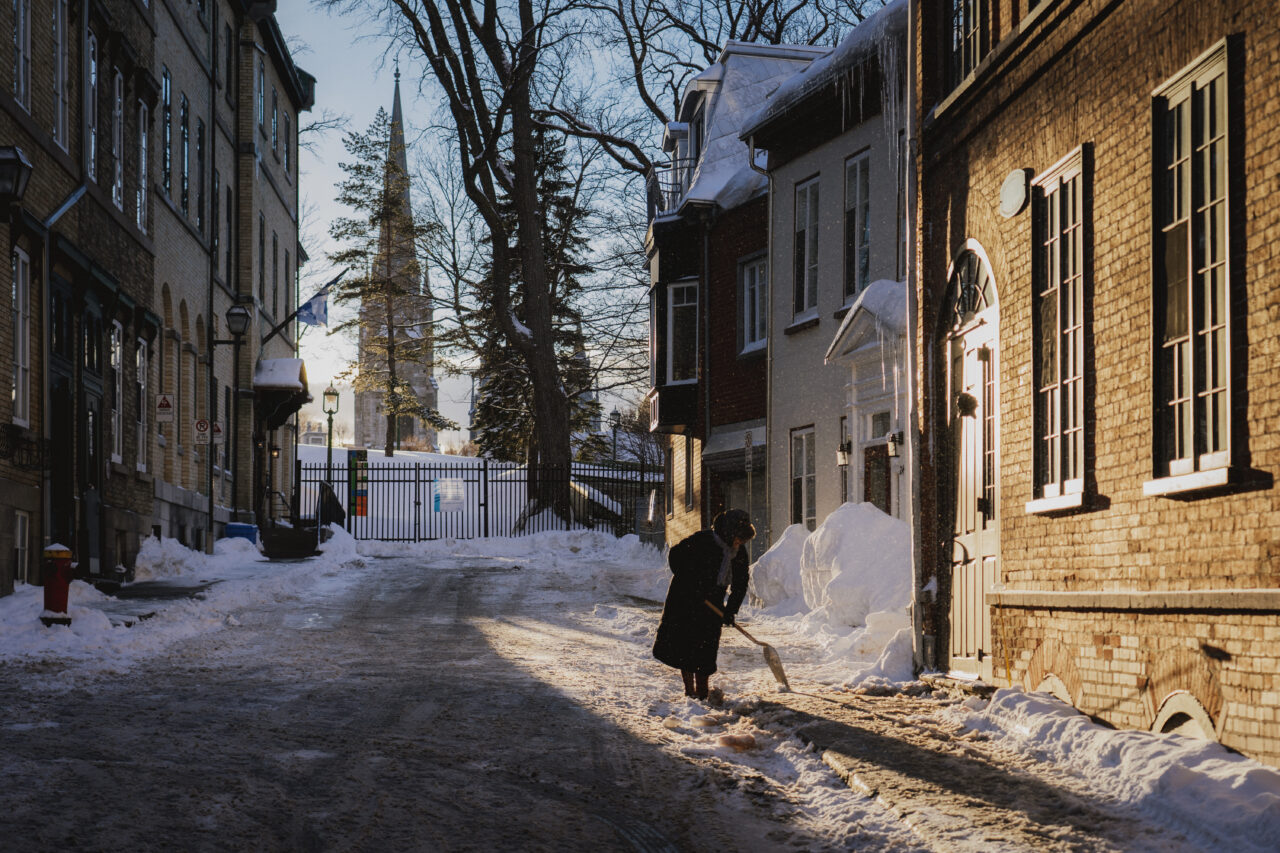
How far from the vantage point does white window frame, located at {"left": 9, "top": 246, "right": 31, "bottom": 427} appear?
16125 mm

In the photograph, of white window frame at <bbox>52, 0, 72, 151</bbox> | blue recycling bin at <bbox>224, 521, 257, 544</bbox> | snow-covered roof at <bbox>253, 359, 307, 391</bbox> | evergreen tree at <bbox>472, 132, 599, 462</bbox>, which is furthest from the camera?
evergreen tree at <bbox>472, 132, 599, 462</bbox>

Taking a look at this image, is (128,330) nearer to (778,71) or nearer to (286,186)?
(778,71)

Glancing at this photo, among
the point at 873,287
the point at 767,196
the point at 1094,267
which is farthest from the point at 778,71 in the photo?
the point at 1094,267

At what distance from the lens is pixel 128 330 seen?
21.8m

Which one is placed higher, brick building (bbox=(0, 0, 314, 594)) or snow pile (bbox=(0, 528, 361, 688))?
brick building (bbox=(0, 0, 314, 594))

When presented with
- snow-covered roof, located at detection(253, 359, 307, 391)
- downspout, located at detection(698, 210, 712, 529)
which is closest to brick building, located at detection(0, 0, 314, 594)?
snow-covered roof, located at detection(253, 359, 307, 391)

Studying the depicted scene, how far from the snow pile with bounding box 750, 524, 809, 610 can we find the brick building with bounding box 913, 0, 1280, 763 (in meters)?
5.61

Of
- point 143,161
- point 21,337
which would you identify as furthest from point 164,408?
point 21,337

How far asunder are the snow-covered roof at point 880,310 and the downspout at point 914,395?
10.6 feet

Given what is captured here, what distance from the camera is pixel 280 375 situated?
1307 inches

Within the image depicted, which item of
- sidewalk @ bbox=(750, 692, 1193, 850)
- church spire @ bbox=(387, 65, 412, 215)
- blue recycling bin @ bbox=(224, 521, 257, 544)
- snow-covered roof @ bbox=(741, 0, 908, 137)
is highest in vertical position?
church spire @ bbox=(387, 65, 412, 215)

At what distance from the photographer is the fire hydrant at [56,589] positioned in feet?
42.1

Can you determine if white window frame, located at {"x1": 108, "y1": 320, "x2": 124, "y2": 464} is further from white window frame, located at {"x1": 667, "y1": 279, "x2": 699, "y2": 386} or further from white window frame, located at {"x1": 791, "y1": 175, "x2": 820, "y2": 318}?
white window frame, located at {"x1": 791, "y1": 175, "x2": 820, "y2": 318}

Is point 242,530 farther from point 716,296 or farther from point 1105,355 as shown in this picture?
point 1105,355
